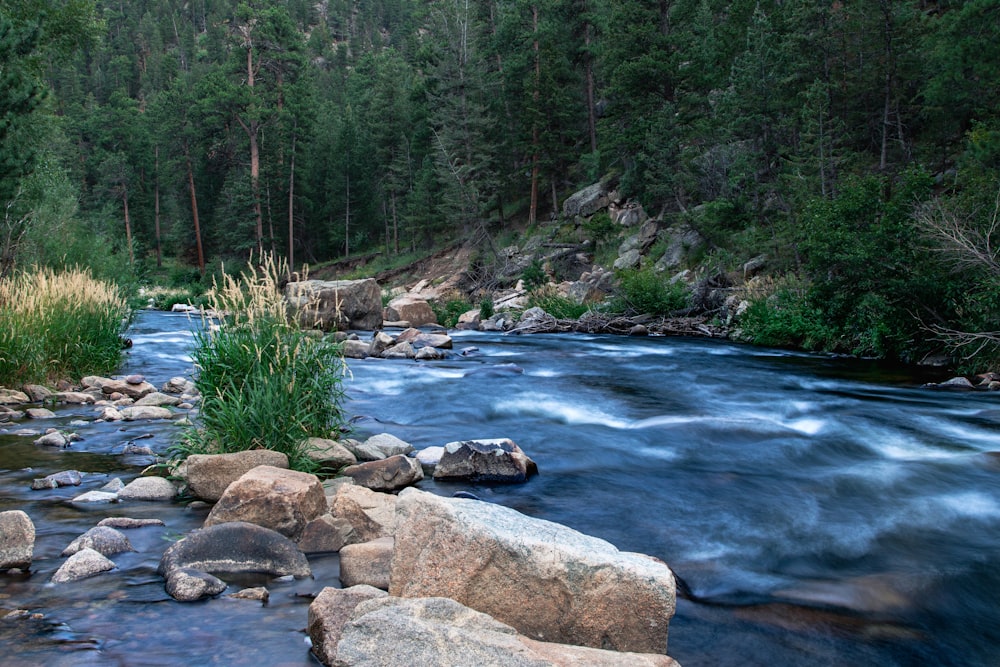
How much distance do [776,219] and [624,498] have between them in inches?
790

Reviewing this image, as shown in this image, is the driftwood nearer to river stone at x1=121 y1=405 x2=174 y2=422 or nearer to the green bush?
the green bush

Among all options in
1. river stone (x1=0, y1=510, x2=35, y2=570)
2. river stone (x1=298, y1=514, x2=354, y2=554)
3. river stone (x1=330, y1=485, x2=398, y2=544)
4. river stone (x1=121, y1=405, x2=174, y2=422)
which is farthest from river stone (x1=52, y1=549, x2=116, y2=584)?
river stone (x1=121, y1=405, x2=174, y2=422)

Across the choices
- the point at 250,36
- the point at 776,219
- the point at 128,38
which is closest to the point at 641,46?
the point at 776,219

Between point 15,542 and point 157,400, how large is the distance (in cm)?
600

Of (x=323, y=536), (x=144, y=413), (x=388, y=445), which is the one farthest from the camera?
(x=144, y=413)

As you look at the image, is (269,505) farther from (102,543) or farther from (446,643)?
(446,643)

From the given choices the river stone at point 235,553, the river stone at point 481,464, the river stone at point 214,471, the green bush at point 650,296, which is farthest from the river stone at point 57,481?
the green bush at point 650,296

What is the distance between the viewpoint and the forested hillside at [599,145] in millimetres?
14383

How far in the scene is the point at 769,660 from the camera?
3803 mm

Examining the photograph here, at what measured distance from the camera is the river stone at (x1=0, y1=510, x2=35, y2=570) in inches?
175

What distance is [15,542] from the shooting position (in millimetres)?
4484

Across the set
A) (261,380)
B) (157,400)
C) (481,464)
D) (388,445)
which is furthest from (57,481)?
(157,400)

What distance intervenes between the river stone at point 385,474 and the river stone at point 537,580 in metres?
2.82

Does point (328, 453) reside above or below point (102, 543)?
above
